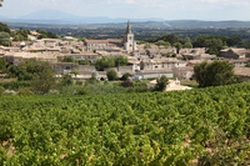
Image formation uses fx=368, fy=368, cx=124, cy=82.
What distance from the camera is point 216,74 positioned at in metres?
40.0

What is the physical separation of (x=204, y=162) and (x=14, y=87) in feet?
133

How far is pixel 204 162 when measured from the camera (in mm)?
8508

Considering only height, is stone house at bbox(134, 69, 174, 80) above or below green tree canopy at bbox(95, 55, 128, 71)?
below

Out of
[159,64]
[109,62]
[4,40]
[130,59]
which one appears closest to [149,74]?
[109,62]

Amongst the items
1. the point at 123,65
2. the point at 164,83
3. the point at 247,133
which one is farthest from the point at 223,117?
the point at 123,65

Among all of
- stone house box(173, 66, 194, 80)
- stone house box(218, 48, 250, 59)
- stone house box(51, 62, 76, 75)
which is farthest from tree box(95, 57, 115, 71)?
stone house box(218, 48, 250, 59)

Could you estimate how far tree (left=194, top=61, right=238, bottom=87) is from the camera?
1560 inches

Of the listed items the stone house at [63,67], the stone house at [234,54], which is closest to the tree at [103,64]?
the stone house at [63,67]

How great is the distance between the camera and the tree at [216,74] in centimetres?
3962

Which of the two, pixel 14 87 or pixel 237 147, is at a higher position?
pixel 237 147

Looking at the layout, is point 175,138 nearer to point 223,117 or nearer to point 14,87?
point 223,117

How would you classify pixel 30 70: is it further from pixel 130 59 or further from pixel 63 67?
pixel 130 59

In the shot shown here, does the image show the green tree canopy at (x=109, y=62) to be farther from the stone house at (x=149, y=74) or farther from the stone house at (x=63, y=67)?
the stone house at (x=149, y=74)

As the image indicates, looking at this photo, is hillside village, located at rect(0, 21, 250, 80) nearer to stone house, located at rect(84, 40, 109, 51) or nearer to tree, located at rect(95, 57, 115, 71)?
stone house, located at rect(84, 40, 109, 51)
